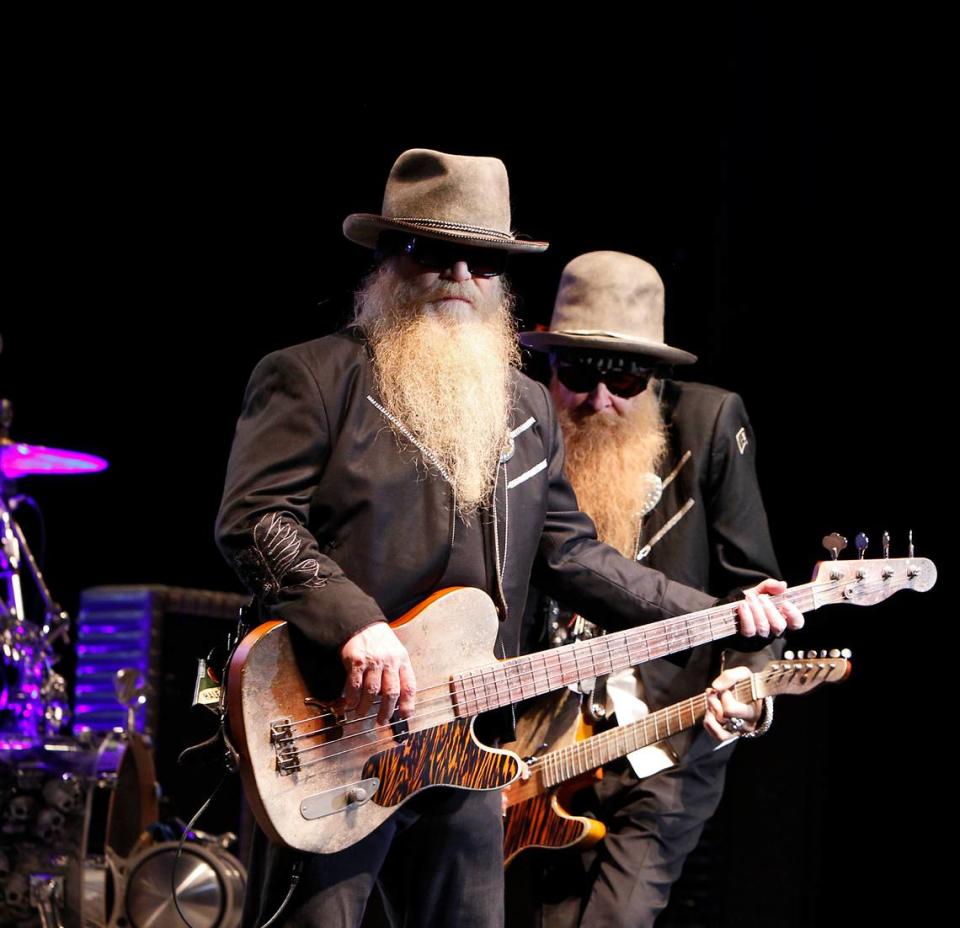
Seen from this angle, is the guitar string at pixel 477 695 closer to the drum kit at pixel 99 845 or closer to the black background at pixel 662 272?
the drum kit at pixel 99 845

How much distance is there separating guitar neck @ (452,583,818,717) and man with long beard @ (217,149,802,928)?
0.24ft

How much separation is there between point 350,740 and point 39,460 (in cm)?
331

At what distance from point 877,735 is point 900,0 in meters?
2.99

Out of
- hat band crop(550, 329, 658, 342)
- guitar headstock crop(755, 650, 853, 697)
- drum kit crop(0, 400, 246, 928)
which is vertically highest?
hat band crop(550, 329, 658, 342)

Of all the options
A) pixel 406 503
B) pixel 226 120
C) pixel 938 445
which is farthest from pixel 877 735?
pixel 226 120

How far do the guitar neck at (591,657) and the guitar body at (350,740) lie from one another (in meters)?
0.04

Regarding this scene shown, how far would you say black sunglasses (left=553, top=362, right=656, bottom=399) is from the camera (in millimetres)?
4191

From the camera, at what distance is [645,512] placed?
4.15 meters

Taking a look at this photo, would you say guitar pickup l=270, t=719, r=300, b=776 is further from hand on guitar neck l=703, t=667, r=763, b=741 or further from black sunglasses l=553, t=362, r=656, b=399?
black sunglasses l=553, t=362, r=656, b=399

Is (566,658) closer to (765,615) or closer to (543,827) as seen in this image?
(765,615)

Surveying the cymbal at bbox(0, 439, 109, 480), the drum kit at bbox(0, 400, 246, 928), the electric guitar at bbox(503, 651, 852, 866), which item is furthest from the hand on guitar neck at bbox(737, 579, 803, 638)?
the cymbal at bbox(0, 439, 109, 480)

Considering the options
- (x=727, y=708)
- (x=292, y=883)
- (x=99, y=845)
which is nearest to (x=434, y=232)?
(x=292, y=883)

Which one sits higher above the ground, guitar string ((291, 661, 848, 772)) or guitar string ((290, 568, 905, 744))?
guitar string ((290, 568, 905, 744))

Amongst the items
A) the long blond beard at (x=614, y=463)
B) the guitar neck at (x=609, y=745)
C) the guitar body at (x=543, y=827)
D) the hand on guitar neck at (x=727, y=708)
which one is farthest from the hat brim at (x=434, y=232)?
the guitar body at (x=543, y=827)
